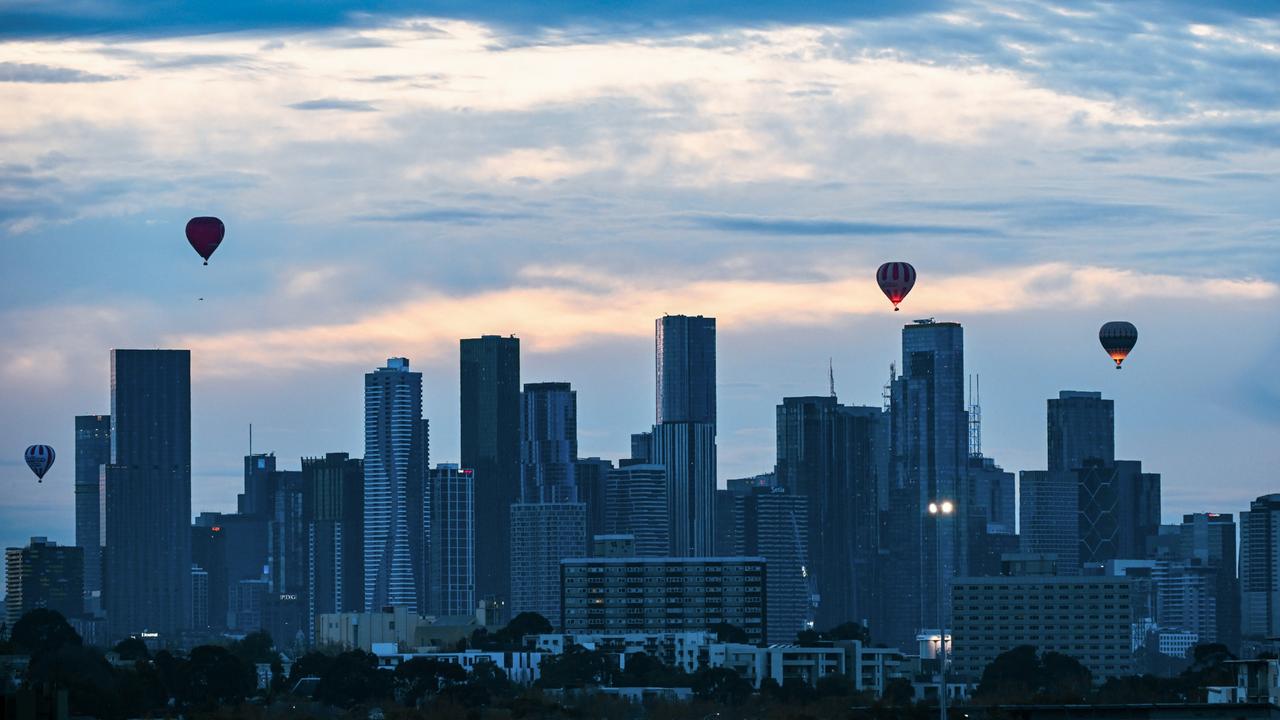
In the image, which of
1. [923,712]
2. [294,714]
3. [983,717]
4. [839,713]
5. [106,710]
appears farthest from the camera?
[294,714]

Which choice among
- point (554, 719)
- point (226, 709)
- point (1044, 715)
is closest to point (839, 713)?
point (554, 719)

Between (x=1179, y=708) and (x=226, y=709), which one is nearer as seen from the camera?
(x=1179, y=708)

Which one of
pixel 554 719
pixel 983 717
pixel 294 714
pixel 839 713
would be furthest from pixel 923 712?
pixel 294 714

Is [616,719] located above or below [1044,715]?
below

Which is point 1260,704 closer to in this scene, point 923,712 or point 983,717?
point 983,717

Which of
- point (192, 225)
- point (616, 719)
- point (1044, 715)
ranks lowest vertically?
point (616, 719)

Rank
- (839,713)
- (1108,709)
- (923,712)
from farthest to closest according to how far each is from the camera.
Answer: (839,713) → (923,712) → (1108,709)

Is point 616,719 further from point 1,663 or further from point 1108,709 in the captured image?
point 1108,709
